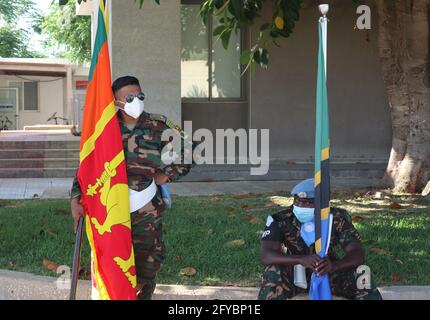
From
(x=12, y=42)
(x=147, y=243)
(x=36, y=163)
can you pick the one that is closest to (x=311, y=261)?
(x=147, y=243)

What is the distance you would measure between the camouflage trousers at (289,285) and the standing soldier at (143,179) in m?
0.73

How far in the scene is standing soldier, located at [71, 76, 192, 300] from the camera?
4434 mm

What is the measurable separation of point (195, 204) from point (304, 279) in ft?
14.9

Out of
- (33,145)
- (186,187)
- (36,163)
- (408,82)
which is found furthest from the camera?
(33,145)

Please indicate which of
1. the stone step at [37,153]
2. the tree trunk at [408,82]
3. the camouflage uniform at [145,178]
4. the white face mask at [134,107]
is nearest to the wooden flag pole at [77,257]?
the camouflage uniform at [145,178]

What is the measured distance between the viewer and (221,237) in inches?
272

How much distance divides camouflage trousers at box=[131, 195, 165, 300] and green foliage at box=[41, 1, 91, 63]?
2260 centimetres

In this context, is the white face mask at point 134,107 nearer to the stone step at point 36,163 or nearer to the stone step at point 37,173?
the stone step at point 37,173

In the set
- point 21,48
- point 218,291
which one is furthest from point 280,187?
point 21,48

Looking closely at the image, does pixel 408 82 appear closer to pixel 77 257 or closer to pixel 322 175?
pixel 322 175

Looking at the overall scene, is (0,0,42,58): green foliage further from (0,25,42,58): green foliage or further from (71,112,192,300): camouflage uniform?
(71,112,192,300): camouflage uniform

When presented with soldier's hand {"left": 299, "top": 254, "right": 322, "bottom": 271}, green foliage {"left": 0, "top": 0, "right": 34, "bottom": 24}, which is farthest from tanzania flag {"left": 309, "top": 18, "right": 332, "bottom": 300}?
green foliage {"left": 0, "top": 0, "right": 34, "bottom": 24}

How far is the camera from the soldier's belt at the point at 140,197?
4.41m

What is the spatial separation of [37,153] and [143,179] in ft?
28.1
